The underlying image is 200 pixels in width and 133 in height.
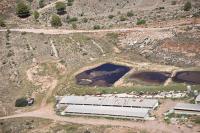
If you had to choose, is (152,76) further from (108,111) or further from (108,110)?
(108,111)

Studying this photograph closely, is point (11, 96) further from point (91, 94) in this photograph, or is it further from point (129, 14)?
point (129, 14)

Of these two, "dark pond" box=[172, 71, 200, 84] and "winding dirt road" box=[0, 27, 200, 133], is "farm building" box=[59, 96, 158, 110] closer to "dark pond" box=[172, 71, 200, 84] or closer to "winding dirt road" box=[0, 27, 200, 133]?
"winding dirt road" box=[0, 27, 200, 133]

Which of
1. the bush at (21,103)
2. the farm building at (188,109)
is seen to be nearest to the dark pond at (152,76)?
the farm building at (188,109)

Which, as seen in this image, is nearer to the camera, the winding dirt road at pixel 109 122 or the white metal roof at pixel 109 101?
the winding dirt road at pixel 109 122

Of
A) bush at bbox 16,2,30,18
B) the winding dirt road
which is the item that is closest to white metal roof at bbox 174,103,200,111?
the winding dirt road

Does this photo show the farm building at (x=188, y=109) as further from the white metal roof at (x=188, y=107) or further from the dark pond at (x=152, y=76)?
the dark pond at (x=152, y=76)

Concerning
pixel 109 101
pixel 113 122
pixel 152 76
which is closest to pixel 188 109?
pixel 113 122
